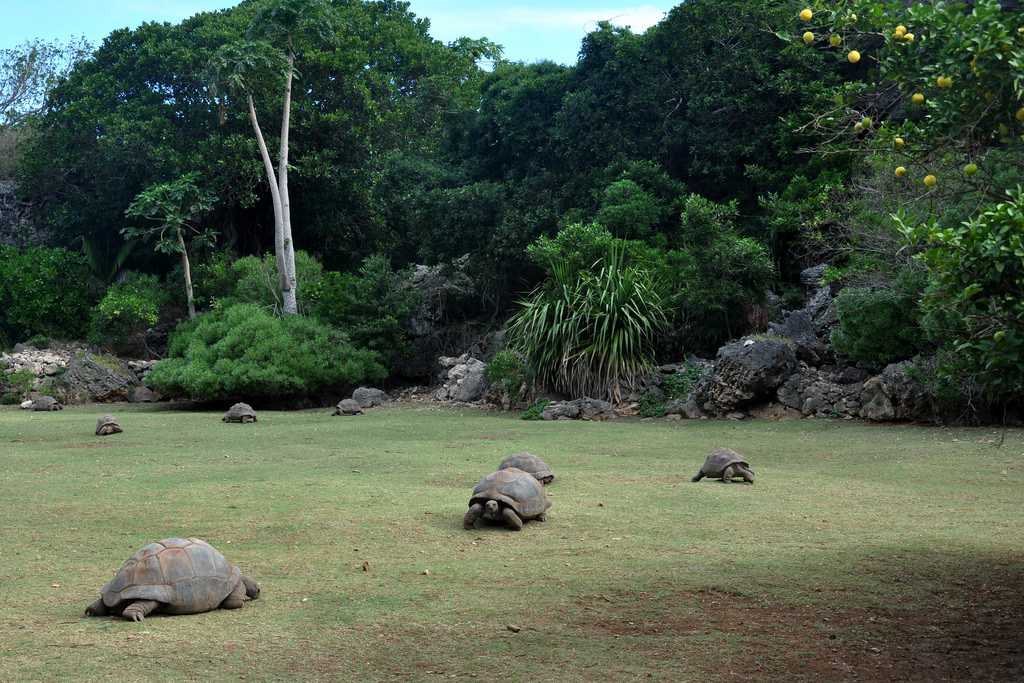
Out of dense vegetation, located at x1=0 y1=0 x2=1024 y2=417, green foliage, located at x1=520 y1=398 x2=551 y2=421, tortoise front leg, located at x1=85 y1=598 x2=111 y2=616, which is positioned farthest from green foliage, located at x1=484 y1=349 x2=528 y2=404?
tortoise front leg, located at x1=85 y1=598 x2=111 y2=616

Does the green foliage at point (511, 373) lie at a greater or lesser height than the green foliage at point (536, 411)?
greater

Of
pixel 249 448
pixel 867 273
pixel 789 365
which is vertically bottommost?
pixel 249 448

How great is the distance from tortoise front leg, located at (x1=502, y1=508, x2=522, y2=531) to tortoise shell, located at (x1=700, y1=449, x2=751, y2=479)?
2.71 metres

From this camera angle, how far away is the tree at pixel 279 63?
24.0 m

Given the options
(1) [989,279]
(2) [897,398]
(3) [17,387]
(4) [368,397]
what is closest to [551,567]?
(1) [989,279]

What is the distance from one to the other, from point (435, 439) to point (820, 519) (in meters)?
6.79

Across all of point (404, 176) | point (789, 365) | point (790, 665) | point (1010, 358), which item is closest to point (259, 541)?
point (790, 665)

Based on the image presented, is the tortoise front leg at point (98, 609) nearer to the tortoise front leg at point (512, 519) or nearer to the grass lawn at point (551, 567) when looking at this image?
the grass lawn at point (551, 567)

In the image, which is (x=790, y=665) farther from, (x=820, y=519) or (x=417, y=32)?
(x=417, y=32)

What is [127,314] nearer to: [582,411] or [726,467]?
[582,411]

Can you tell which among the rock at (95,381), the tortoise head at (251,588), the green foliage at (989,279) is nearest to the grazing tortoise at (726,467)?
the green foliage at (989,279)

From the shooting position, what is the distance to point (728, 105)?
834 inches

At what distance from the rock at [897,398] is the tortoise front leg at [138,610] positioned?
36.3 ft

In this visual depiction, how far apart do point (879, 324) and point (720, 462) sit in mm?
6221
